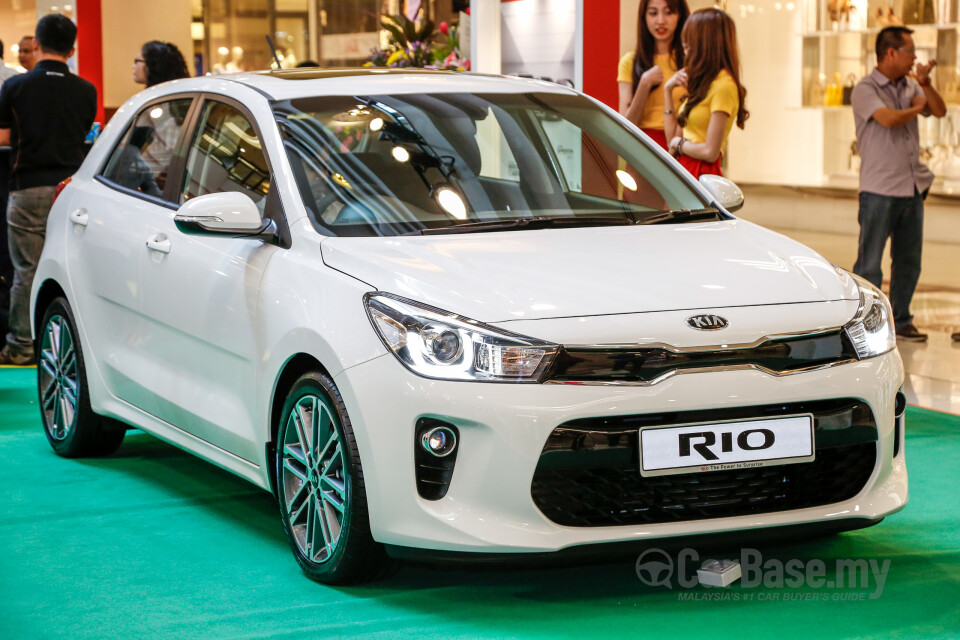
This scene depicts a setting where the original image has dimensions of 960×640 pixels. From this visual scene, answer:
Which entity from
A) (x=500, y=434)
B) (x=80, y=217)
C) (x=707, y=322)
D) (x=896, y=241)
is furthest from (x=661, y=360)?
(x=896, y=241)

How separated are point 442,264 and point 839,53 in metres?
10.7

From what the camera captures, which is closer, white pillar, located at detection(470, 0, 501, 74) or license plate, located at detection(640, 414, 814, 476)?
license plate, located at detection(640, 414, 814, 476)

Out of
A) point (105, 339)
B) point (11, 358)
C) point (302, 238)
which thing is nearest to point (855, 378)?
point (302, 238)

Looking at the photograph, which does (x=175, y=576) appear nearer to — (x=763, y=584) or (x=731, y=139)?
(x=763, y=584)

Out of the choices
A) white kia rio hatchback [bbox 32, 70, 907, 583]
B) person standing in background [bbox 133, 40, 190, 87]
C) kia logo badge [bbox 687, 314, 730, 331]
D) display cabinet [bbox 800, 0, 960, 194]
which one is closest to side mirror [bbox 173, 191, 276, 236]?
white kia rio hatchback [bbox 32, 70, 907, 583]

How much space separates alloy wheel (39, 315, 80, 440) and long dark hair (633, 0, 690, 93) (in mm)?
3380

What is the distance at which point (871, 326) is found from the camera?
382 centimetres

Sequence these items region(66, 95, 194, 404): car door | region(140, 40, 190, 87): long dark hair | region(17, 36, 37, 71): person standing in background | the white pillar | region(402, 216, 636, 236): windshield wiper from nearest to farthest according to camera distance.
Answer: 1. region(402, 216, 636, 236): windshield wiper
2. region(66, 95, 194, 404): car door
3. region(140, 40, 190, 87): long dark hair
4. the white pillar
5. region(17, 36, 37, 71): person standing in background

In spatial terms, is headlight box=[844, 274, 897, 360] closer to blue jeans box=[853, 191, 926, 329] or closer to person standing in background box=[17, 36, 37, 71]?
blue jeans box=[853, 191, 926, 329]

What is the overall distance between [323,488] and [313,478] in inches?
2.3

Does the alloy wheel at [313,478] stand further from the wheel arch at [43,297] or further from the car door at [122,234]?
the wheel arch at [43,297]

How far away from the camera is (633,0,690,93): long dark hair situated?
7.57 metres

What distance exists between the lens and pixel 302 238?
4.08 meters

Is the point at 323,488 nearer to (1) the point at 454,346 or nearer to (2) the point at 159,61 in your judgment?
(1) the point at 454,346
